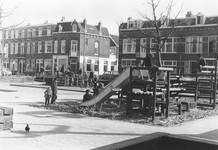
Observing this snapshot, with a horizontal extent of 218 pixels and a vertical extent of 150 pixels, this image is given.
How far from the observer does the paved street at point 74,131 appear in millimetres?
6043

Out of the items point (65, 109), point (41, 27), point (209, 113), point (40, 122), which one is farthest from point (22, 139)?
point (41, 27)

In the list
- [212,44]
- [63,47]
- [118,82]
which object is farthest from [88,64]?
[118,82]

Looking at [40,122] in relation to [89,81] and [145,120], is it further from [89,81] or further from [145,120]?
[89,81]

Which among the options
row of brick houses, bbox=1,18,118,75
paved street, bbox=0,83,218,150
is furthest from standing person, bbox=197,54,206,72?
row of brick houses, bbox=1,18,118,75

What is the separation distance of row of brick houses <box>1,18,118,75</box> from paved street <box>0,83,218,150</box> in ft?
119

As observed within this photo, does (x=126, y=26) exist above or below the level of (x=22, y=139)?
above

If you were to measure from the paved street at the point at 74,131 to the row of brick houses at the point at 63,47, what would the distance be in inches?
1433

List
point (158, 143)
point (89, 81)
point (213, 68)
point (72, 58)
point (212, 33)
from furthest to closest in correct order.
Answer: point (72, 58) → point (212, 33) → point (89, 81) → point (213, 68) → point (158, 143)

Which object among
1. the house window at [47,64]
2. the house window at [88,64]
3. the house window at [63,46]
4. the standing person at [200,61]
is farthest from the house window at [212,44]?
the house window at [47,64]

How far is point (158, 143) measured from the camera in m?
5.55

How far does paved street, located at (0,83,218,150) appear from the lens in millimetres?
6043

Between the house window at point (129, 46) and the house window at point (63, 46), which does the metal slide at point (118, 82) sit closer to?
the house window at point (129, 46)

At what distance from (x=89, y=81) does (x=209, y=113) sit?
17879 millimetres

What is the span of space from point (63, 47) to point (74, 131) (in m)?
44.0
